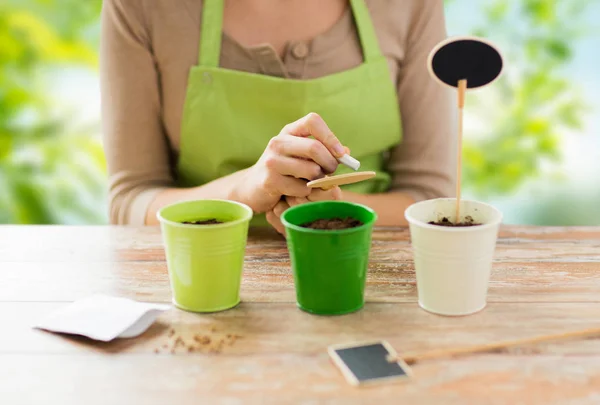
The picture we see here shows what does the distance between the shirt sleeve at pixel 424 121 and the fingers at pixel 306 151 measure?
1.76 feet

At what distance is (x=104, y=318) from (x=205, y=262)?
16 centimetres

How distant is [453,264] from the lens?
0.98 m

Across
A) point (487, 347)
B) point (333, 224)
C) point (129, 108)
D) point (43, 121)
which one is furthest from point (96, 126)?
point (487, 347)

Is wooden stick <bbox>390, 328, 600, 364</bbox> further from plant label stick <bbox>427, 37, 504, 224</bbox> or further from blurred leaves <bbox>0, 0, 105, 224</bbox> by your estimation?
blurred leaves <bbox>0, 0, 105, 224</bbox>

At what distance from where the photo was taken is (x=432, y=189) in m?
1.65

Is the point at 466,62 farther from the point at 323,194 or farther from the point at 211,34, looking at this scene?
the point at 211,34

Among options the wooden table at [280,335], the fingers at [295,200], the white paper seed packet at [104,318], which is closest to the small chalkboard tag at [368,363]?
the wooden table at [280,335]

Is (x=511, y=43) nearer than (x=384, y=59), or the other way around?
(x=384, y=59)

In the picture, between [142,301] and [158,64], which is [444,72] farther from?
[158,64]

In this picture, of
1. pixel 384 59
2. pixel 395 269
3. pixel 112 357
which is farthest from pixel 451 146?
pixel 112 357

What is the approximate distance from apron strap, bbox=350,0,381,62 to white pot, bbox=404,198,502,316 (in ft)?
2.34

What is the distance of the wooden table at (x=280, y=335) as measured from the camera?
80 cm

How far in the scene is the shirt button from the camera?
5.18ft

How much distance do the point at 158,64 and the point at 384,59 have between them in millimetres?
522
